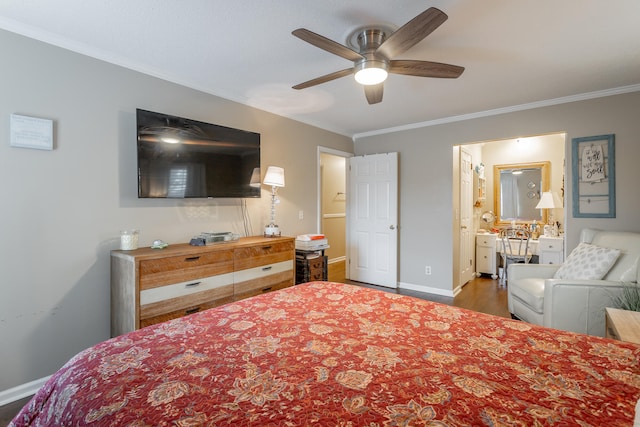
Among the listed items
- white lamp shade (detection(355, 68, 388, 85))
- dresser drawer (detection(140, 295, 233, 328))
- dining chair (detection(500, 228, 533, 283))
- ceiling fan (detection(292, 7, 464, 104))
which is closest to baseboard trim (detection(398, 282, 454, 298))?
dining chair (detection(500, 228, 533, 283))

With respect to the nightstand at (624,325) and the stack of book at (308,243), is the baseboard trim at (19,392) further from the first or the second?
the nightstand at (624,325)

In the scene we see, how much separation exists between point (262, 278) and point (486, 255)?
4078mm

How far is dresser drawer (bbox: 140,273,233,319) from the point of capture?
6.95ft

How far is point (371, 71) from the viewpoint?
199 cm

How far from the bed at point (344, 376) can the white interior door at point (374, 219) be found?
9.97 ft

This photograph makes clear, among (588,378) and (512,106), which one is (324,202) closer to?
(512,106)

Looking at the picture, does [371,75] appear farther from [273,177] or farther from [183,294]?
[183,294]

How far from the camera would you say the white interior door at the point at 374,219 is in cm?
443

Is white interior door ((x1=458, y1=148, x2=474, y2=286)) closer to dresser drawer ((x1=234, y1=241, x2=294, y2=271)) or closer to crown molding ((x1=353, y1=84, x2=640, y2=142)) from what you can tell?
crown molding ((x1=353, y1=84, x2=640, y2=142))

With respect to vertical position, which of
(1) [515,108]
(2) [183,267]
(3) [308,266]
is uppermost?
(1) [515,108]

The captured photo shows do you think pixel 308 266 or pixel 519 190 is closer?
pixel 308 266

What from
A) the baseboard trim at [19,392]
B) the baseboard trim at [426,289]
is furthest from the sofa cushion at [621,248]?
the baseboard trim at [19,392]

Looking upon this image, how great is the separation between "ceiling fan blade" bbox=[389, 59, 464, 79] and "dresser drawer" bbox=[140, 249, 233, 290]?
1.93m

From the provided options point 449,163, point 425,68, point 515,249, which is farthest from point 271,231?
point 515,249
